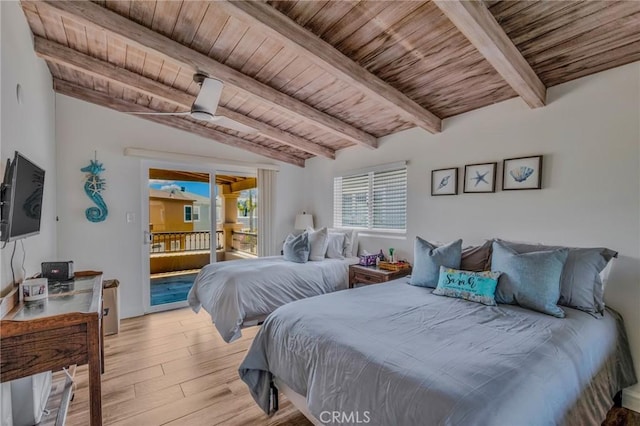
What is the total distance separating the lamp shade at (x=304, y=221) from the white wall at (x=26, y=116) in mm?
3121

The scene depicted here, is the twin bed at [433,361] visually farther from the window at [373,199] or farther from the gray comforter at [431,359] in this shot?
the window at [373,199]

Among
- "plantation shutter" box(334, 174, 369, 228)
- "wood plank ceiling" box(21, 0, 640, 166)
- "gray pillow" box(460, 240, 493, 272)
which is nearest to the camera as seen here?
"wood plank ceiling" box(21, 0, 640, 166)

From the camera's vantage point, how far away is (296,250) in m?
3.71

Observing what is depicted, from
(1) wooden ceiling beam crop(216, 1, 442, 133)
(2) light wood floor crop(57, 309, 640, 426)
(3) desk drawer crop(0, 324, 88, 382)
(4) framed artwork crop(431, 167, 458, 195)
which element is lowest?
(2) light wood floor crop(57, 309, 640, 426)

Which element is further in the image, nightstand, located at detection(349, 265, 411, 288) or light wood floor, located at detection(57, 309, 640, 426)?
nightstand, located at detection(349, 265, 411, 288)

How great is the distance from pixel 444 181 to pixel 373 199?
3.64 ft

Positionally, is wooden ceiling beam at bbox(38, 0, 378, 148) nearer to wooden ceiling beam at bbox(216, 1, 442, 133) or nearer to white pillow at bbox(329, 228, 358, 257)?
wooden ceiling beam at bbox(216, 1, 442, 133)

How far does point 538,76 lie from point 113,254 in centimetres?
494

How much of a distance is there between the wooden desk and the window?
3183mm

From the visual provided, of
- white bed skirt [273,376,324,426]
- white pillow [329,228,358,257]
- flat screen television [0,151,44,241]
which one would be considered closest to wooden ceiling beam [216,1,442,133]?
flat screen television [0,151,44,241]

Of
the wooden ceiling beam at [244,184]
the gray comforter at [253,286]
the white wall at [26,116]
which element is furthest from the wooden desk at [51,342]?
the wooden ceiling beam at [244,184]

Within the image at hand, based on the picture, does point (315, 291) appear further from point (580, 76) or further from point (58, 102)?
point (58, 102)

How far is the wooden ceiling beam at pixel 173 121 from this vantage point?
3.43 metres

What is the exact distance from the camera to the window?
3766mm
